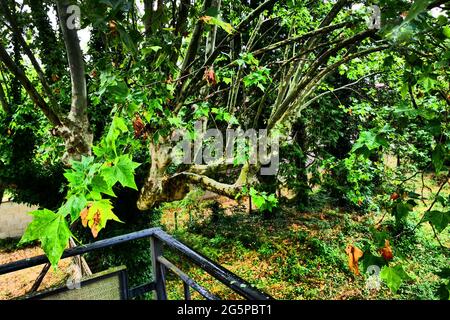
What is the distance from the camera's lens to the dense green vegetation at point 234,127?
5.39ft

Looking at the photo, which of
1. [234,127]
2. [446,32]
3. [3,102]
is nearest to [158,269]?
[446,32]

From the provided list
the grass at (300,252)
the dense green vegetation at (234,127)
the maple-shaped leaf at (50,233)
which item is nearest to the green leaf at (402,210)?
the dense green vegetation at (234,127)

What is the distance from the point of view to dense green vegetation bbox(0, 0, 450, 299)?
5.39ft

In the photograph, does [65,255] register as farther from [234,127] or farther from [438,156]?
[234,127]

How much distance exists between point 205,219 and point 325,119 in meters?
5.70

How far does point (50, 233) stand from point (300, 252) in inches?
353

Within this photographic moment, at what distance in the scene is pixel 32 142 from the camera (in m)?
7.23

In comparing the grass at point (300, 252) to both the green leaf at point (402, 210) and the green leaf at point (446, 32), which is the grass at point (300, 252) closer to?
the green leaf at point (402, 210)

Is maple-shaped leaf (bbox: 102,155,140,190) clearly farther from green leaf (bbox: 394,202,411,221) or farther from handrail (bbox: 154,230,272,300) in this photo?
green leaf (bbox: 394,202,411,221)

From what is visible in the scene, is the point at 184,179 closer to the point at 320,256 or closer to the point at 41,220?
the point at 41,220

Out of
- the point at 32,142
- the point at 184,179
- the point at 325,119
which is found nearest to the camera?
the point at 184,179
